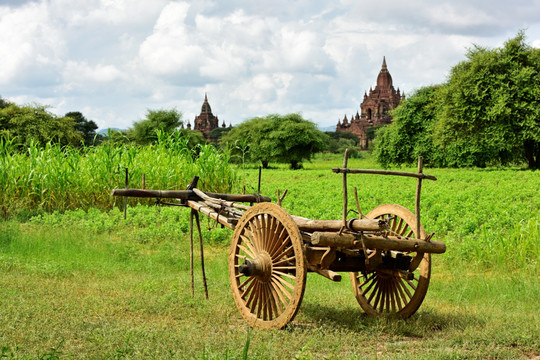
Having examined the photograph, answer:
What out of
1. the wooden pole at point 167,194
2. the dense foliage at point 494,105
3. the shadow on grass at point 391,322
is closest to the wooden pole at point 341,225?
the shadow on grass at point 391,322

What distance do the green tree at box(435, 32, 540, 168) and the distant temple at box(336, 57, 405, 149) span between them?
5913 cm

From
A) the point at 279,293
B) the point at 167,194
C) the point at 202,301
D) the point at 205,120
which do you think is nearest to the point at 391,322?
the point at 279,293

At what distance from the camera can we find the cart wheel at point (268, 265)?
14.5 ft

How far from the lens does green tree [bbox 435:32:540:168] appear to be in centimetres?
2912

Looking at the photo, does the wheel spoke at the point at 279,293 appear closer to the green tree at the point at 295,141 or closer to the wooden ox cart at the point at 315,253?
the wooden ox cart at the point at 315,253

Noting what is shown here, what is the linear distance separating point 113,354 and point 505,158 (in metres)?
36.5

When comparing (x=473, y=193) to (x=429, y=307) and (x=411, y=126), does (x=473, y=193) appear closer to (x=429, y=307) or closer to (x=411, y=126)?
(x=429, y=307)

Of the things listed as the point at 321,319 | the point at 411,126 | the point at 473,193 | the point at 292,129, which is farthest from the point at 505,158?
the point at 321,319

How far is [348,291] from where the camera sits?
6719 mm

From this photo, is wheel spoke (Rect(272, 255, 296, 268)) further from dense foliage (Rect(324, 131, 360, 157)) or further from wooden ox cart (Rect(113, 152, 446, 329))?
dense foliage (Rect(324, 131, 360, 157))

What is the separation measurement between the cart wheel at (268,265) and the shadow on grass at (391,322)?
35 centimetres

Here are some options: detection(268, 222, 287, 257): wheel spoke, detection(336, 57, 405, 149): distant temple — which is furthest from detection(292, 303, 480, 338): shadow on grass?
detection(336, 57, 405, 149): distant temple

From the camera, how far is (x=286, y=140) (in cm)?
4378

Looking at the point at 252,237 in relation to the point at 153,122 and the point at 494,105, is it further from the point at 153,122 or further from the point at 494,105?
the point at 153,122
